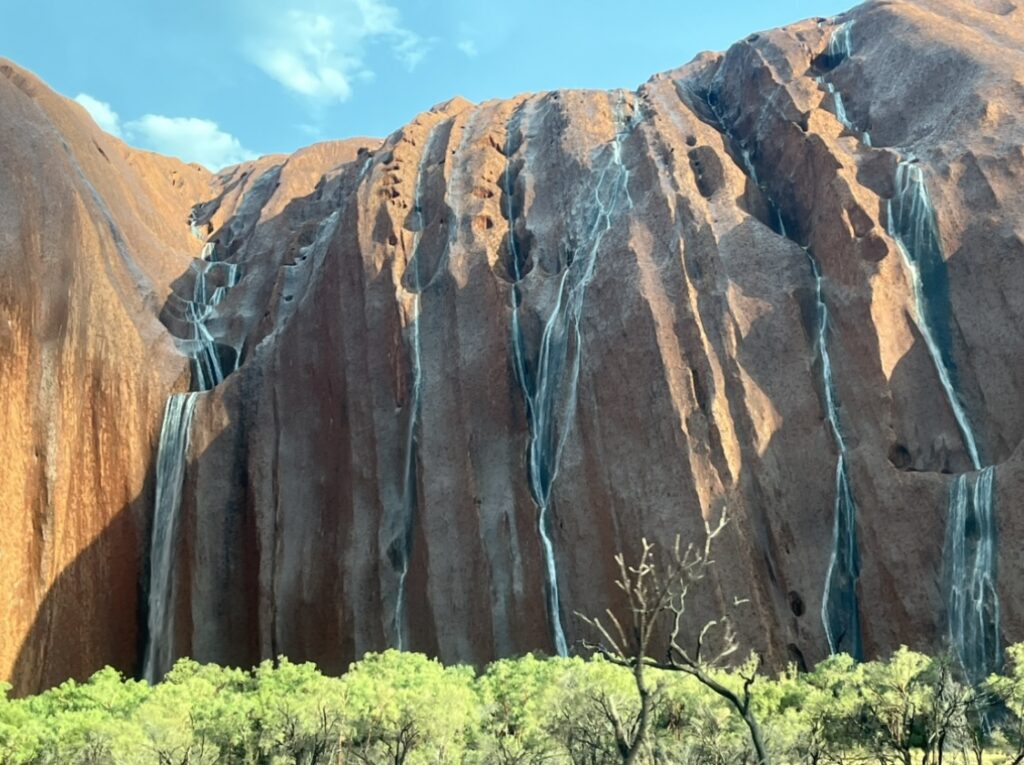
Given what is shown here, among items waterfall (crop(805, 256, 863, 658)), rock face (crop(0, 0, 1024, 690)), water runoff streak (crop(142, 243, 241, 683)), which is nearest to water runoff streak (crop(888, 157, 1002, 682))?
rock face (crop(0, 0, 1024, 690))

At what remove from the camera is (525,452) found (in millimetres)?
38344

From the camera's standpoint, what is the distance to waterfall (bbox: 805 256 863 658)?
31.0 m

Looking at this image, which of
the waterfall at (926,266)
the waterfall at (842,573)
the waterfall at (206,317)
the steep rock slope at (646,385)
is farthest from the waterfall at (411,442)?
the waterfall at (926,266)

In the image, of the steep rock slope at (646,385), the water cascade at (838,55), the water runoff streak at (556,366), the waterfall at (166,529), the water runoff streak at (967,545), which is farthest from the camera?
the water cascade at (838,55)

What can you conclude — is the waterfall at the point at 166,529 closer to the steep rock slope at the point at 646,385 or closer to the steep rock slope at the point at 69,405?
the steep rock slope at the point at 69,405

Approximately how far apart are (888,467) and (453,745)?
18682 mm

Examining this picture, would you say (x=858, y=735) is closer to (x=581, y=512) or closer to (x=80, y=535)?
(x=581, y=512)

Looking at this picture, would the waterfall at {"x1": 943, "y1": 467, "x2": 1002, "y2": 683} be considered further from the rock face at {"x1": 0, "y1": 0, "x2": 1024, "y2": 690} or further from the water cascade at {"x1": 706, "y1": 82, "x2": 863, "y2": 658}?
the water cascade at {"x1": 706, "y1": 82, "x2": 863, "y2": 658}

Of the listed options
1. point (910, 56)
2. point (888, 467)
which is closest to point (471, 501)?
point (888, 467)

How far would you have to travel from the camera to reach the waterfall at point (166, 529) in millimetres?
39188

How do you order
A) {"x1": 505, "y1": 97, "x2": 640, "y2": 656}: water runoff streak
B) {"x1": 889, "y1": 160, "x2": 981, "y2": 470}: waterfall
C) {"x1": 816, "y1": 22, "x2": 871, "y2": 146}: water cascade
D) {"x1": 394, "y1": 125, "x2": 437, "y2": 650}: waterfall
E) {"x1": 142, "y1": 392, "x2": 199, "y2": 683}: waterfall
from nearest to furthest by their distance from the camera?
{"x1": 889, "y1": 160, "x2": 981, "y2": 470}: waterfall, {"x1": 505, "y1": 97, "x2": 640, "y2": 656}: water runoff streak, {"x1": 394, "y1": 125, "x2": 437, "y2": 650}: waterfall, {"x1": 142, "y1": 392, "x2": 199, "y2": 683}: waterfall, {"x1": 816, "y1": 22, "x2": 871, "y2": 146}: water cascade

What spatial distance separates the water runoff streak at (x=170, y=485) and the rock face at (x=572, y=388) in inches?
21.8

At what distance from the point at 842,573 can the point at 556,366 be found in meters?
14.6

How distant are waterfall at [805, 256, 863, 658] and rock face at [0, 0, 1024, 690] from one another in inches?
3.8
